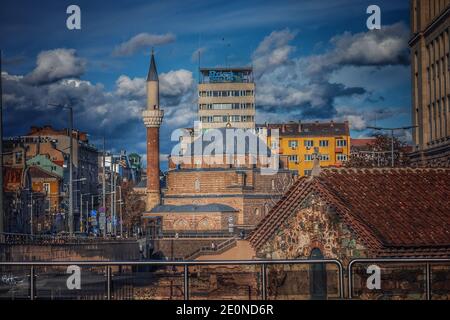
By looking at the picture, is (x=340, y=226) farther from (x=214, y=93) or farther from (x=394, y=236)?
(x=214, y=93)

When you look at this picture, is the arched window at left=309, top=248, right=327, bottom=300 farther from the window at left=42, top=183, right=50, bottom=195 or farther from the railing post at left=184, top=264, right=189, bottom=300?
the window at left=42, top=183, right=50, bottom=195

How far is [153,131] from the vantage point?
10969 centimetres

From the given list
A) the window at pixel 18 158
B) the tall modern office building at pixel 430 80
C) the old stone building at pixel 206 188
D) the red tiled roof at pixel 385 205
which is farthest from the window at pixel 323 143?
the red tiled roof at pixel 385 205

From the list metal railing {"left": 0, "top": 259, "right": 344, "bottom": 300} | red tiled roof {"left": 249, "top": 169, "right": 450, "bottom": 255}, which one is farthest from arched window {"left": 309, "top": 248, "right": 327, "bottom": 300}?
red tiled roof {"left": 249, "top": 169, "right": 450, "bottom": 255}

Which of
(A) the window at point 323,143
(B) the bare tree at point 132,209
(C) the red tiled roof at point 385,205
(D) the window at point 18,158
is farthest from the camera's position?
(A) the window at point 323,143

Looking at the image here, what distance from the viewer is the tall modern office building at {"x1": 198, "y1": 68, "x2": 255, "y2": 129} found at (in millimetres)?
161750

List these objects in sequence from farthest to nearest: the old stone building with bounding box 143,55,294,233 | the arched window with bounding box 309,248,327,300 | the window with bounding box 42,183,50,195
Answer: the window with bounding box 42,183,50,195, the old stone building with bounding box 143,55,294,233, the arched window with bounding box 309,248,327,300

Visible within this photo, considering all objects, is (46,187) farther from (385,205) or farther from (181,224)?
(385,205)

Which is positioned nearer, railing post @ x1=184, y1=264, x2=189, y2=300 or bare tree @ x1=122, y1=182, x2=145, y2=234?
railing post @ x1=184, y1=264, x2=189, y2=300

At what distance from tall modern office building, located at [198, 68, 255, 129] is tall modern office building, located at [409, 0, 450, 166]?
117 metres

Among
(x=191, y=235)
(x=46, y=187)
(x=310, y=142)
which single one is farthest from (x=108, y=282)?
(x=310, y=142)

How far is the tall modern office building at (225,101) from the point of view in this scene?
161750mm

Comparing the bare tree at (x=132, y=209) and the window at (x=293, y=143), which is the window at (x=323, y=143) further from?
the bare tree at (x=132, y=209)

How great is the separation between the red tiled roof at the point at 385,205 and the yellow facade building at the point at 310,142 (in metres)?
114
